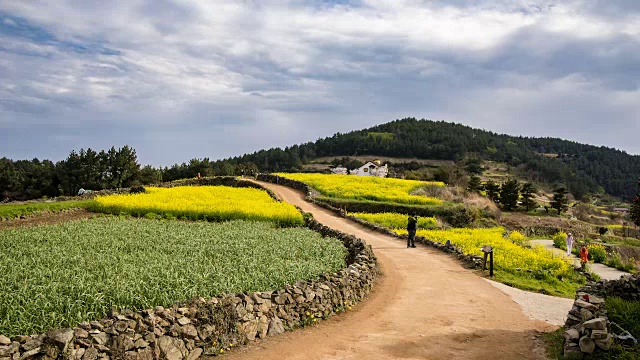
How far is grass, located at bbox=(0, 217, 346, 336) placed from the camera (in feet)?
31.2

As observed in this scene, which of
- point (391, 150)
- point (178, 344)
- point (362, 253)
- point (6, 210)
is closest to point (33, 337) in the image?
point (178, 344)

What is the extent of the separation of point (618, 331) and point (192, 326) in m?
8.83

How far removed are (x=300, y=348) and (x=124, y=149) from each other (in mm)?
70620

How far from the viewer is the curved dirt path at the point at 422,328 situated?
1031cm

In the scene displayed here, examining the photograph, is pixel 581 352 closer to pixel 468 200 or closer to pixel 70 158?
pixel 468 200

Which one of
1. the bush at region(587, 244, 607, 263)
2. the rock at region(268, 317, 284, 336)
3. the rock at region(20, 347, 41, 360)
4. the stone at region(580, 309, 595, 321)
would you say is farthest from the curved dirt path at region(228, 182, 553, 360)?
the bush at region(587, 244, 607, 263)

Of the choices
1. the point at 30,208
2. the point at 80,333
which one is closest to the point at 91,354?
the point at 80,333

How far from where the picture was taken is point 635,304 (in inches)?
453

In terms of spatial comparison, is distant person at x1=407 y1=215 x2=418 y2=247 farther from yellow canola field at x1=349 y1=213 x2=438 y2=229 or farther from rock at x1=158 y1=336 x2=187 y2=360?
rock at x1=158 y1=336 x2=187 y2=360

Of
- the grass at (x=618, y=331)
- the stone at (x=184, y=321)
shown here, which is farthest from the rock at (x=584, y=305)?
the stone at (x=184, y=321)

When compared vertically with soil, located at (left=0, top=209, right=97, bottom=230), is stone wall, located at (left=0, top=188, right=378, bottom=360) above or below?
below

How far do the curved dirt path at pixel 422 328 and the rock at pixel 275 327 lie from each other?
16 cm

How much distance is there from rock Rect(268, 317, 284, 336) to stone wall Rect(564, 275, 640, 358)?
607 centimetres

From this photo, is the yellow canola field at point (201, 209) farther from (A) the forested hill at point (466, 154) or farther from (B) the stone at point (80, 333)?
(A) the forested hill at point (466, 154)
